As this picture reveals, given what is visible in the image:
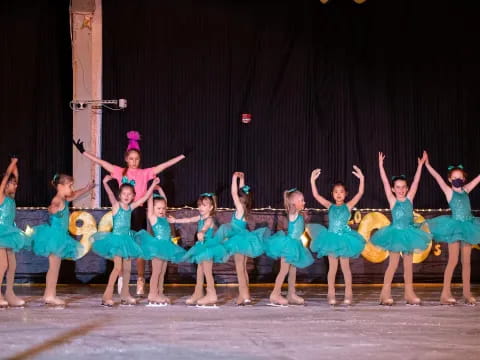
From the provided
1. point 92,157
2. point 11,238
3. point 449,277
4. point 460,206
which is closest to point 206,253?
point 92,157

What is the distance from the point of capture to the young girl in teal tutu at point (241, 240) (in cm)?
699

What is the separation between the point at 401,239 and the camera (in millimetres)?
6992

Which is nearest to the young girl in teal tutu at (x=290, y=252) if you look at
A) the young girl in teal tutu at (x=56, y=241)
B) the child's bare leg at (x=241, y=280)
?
the child's bare leg at (x=241, y=280)

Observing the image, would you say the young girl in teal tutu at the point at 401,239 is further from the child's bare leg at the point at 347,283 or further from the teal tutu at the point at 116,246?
the teal tutu at the point at 116,246

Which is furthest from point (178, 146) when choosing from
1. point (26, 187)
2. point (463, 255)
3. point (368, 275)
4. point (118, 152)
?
point (463, 255)

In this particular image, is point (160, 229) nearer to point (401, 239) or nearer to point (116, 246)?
point (116, 246)

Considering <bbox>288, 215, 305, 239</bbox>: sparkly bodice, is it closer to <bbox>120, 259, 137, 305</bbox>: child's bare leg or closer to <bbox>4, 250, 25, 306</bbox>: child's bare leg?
<bbox>120, 259, 137, 305</bbox>: child's bare leg

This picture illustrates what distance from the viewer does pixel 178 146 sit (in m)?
10.6

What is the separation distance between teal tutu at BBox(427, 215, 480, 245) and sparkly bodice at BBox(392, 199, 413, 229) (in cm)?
35

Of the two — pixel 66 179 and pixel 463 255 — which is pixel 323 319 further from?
pixel 66 179

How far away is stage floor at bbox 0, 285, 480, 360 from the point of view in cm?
427

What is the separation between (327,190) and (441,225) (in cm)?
374

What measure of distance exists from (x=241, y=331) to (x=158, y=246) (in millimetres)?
2102

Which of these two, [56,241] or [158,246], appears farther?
[158,246]
